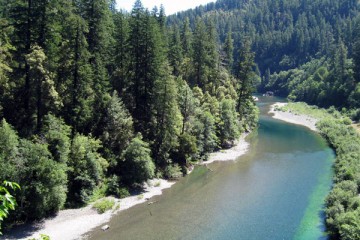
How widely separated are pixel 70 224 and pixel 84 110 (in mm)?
14150

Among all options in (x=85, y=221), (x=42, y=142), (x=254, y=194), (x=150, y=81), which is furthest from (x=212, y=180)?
(x=42, y=142)

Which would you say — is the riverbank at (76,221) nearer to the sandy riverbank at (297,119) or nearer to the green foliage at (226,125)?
the green foliage at (226,125)

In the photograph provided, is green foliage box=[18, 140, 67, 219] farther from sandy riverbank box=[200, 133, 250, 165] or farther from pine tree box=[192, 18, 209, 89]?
pine tree box=[192, 18, 209, 89]

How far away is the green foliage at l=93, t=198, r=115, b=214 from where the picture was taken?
38188mm

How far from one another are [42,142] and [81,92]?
908 cm

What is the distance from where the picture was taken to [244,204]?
1666 inches

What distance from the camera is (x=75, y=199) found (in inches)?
1533

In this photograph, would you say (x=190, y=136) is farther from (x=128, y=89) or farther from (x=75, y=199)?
(x=75, y=199)

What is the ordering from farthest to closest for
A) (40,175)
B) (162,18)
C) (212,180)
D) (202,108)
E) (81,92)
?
1. (162,18)
2. (202,108)
3. (212,180)
4. (81,92)
5. (40,175)

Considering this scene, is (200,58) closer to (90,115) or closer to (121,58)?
(121,58)

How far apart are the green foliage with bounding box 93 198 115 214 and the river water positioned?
151 centimetres

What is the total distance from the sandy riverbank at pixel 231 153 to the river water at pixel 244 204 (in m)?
1.61

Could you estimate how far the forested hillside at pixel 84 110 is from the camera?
34.3m

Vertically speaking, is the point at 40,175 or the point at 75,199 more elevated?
the point at 40,175
